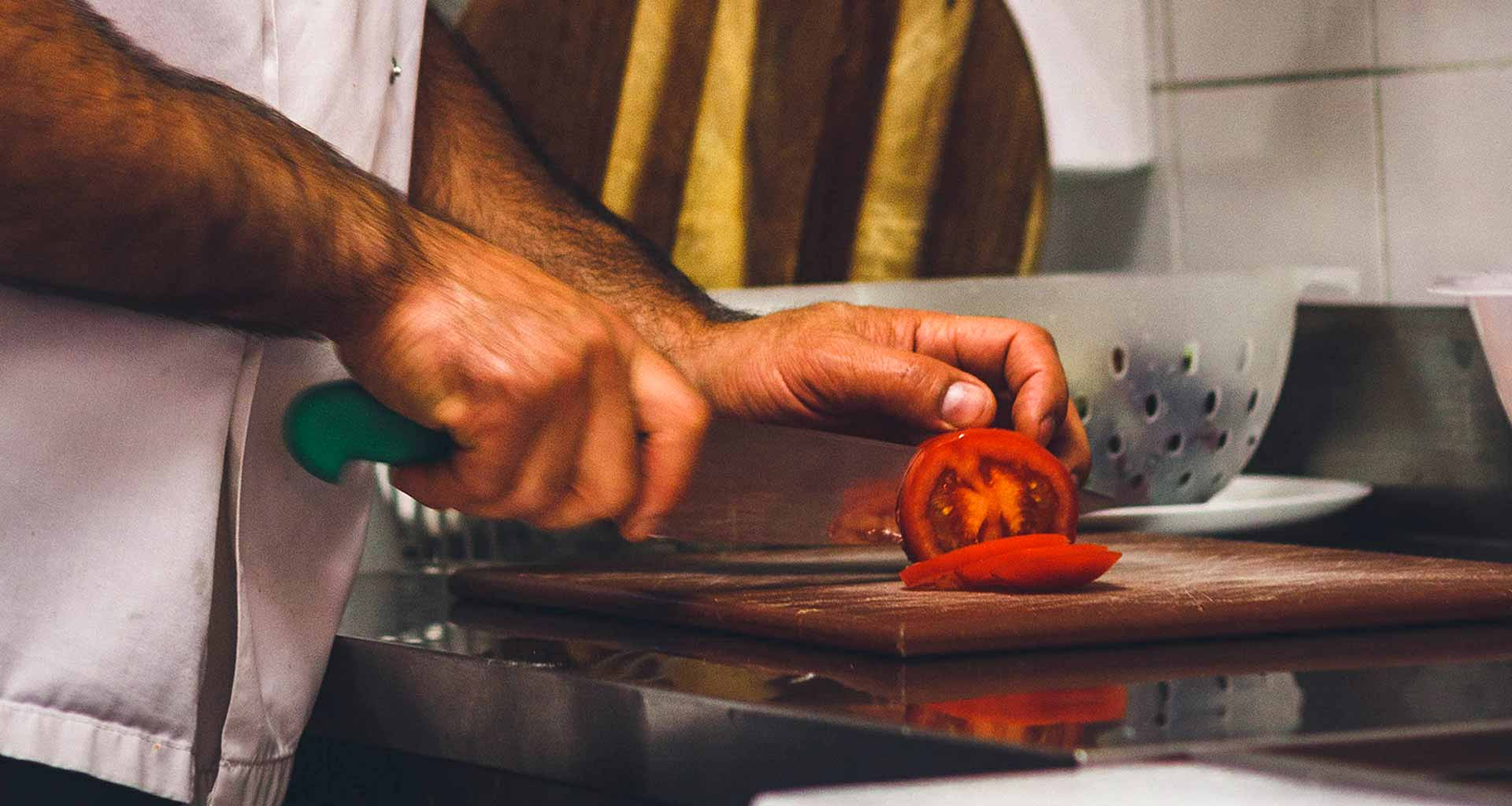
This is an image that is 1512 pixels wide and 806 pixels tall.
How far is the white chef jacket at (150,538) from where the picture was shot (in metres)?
0.80

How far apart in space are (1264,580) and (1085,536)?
27cm

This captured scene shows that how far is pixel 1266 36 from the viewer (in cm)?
166

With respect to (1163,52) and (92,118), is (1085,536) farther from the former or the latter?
(1163,52)

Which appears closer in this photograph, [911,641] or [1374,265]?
[911,641]

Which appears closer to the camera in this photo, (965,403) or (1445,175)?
(965,403)

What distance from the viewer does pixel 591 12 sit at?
1.51 meters

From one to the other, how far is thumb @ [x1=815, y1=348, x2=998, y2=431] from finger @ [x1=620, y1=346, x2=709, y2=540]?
0.60ft

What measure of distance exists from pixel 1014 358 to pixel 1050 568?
0.81 ft

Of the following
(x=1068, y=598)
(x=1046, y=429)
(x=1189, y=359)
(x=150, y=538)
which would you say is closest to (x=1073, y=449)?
(x=1046, y=429)

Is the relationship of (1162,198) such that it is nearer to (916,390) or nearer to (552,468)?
(916,390)

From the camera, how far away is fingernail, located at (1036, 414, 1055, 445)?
3.29ft

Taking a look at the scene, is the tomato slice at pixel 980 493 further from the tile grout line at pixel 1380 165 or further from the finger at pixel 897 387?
the tile grout line at pixel 1380 165

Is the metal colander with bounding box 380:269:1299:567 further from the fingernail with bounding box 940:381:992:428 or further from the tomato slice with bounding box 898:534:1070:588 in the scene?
the tomato slice with bounding box 898:534:1070:588

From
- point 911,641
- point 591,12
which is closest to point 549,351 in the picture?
point 911,641
